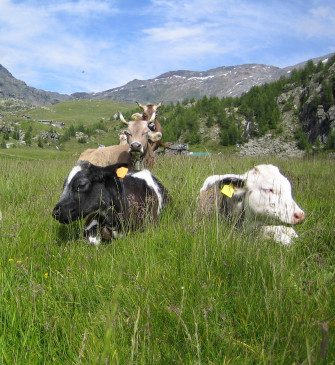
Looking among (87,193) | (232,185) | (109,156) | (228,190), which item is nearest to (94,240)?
(87,193)

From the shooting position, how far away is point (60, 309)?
101 inches

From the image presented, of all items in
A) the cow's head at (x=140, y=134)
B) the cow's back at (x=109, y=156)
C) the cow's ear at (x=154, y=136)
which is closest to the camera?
the cow's back at (x=109, y=156)

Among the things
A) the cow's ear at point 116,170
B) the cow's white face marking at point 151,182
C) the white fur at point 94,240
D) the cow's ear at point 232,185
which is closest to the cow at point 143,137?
the cow's white face marking at point 151,182

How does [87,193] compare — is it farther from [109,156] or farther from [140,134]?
[140,134]

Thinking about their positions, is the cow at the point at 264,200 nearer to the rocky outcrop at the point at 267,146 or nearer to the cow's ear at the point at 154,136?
the cow's ear at the point at 154,136

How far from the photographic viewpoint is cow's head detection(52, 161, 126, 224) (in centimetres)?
469

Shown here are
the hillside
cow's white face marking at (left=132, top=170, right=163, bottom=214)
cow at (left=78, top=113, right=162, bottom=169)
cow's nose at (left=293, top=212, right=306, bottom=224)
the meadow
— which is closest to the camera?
the meadow

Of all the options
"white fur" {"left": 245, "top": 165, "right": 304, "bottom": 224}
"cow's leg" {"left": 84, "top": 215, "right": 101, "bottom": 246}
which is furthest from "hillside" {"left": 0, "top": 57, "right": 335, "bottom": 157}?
"cow's leg" {"left": 84, "top": 215, "right": 101, "bottom": 246}

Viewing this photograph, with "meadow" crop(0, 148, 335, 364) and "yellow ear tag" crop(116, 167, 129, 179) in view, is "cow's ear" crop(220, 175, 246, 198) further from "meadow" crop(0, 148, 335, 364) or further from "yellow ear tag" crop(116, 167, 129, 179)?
"yellow ear tag" crop(116, 167, 129, 179)

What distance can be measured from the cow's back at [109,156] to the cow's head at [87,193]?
513cm

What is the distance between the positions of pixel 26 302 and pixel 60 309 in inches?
14.1

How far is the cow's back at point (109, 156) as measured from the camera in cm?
1047

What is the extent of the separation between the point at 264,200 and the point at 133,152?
6.01m

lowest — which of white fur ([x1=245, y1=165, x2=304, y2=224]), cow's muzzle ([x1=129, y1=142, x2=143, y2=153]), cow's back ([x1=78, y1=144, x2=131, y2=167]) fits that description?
white fur ([x1=245, y1=165, x2=304, y2=224])
